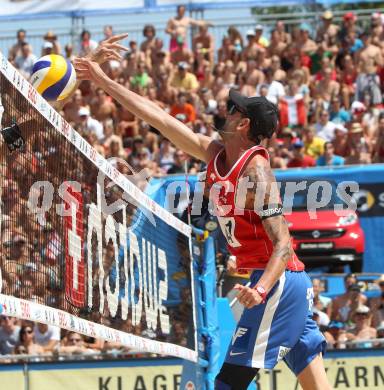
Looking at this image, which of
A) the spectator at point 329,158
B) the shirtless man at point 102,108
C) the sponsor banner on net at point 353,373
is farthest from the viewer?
the shirtless man at point 102,108

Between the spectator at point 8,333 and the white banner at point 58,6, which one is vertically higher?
the white banner at point 58,6

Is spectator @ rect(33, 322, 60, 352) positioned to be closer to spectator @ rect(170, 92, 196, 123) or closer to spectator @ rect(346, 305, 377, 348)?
spectator @ rect(346, 305, 377, 348)

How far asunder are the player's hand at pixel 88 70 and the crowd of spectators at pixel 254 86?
8526 mm

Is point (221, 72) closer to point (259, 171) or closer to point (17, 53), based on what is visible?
point (17, 53)

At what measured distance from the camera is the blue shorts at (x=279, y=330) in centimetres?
598

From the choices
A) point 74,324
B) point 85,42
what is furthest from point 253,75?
point 74,324

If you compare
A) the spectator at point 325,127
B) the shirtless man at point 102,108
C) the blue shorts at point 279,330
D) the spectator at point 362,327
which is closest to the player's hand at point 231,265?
the blue shorts at point 279,330

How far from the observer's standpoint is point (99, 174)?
21.1 ft

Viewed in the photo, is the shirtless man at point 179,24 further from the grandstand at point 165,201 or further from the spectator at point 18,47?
Result: the spectator at point 18,47

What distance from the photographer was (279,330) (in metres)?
6.05

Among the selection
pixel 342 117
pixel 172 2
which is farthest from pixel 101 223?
pixel 172 2

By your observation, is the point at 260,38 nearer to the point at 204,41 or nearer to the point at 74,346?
the point at 204,41

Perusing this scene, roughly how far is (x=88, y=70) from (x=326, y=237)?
927 cm

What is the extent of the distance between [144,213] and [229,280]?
340 centimetres
